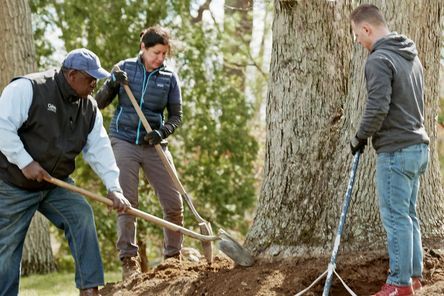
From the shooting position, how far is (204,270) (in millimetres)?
6840

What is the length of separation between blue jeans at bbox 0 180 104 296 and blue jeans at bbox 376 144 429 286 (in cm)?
202

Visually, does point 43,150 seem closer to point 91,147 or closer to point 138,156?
point 91,147

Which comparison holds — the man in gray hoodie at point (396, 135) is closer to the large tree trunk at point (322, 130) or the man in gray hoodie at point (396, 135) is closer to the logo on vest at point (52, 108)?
the large tree trunk at point (322, 130)

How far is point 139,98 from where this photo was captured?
719 cm

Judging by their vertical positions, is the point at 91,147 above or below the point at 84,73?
below

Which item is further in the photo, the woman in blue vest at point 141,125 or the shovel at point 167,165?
the woman in blue vest at point 141,125

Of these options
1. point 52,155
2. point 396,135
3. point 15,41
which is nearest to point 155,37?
point 52,155

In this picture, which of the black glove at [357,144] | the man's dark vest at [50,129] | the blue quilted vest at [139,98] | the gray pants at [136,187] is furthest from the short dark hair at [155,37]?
the black glove at [357,144]

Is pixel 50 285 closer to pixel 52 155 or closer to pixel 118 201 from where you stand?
pixel 118 201

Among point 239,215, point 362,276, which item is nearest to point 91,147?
point 362,276

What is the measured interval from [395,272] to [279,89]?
199 centimetres

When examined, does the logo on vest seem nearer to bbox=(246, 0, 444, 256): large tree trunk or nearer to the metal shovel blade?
the metal shovel blade

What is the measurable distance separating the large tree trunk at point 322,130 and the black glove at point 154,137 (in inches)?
34.7

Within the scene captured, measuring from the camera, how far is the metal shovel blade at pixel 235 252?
653 centimetres
